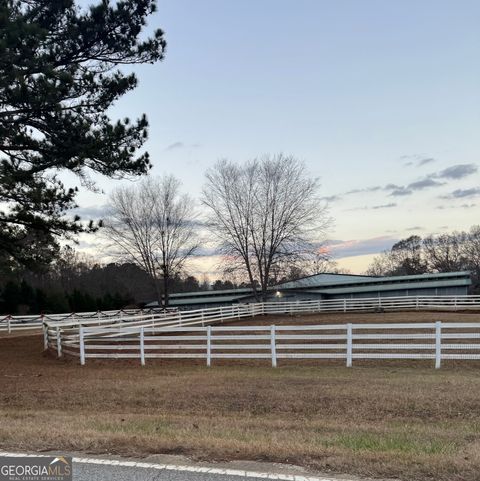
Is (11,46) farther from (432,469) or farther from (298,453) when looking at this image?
(432,469)

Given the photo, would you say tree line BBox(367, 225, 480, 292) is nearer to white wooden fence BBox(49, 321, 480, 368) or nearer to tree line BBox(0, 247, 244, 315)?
tree line BBox(0, 247, 244, 315)

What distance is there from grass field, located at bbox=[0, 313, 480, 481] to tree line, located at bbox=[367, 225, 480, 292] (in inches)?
3865

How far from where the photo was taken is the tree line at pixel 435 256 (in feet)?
358

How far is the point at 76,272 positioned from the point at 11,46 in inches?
3406

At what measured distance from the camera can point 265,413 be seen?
8336mm

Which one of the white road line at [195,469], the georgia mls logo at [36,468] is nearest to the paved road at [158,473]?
the white road line at [195,469]

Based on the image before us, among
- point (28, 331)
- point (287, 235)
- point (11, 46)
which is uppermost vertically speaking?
point (11, 46)

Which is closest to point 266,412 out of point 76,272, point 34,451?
point 34,451

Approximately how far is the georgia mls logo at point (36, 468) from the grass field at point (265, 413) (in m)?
0.49

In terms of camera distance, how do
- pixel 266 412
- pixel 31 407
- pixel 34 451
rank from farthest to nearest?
pixel 31 407
pixel 266 412
pixel 34 451

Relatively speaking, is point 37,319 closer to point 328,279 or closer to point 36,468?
point 36,468

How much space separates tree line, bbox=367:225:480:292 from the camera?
10912 cm

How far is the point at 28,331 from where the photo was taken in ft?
104

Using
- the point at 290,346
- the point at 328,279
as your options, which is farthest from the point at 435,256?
the point at 290,346
